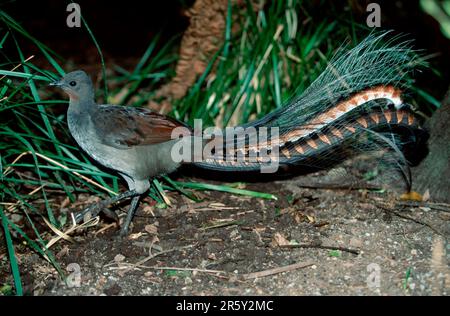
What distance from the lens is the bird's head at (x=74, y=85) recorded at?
159 inches

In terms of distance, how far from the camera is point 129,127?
13.1 feet

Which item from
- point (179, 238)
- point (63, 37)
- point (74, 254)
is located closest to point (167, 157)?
point (179, 238)

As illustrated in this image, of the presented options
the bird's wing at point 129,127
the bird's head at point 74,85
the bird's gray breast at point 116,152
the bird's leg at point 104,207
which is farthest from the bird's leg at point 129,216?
the bird's head at point 74,85

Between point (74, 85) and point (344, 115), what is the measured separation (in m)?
2.12

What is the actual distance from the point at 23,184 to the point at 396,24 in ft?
13.6

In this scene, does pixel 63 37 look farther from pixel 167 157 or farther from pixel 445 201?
A: pixel 445 201

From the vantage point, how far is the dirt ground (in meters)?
3.32

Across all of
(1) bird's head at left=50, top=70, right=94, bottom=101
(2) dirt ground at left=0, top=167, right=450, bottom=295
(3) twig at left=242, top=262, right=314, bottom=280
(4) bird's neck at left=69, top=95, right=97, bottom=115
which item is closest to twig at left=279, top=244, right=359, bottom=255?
(2) dirt ground at left=0, top=167, right=450, bottom=295

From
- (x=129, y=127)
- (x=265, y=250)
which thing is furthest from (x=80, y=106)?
(x=265, y=250)

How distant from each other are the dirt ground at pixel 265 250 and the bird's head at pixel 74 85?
928mm

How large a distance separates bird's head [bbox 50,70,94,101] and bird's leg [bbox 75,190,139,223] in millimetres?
828

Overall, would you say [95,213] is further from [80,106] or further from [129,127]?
[80,106]

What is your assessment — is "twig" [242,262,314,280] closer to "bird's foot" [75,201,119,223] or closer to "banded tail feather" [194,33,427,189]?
"banded tail feather" [194,33,427,189]

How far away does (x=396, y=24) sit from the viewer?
5.57 meters
